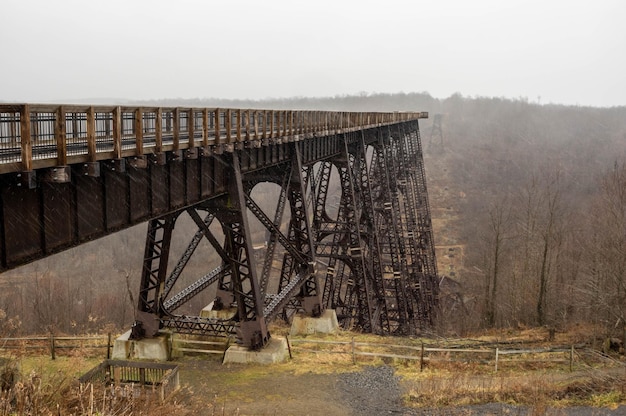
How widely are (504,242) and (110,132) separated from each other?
4215cm

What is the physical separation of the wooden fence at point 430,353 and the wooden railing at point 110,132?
19.1 ft

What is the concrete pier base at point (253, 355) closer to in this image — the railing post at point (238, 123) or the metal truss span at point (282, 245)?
the metal truss span at point (282, 245)

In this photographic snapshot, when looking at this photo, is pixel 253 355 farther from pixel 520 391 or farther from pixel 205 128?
pixel 520 391

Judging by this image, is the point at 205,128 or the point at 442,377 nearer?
the point at 205,128

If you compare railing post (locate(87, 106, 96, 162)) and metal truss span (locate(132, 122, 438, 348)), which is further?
metal truss span (locate(132, 122, 438, 348))

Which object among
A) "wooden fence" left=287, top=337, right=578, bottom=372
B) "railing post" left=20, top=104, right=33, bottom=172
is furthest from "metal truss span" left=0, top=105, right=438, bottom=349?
"wooden fence" left=287, top=337, right=578, bottom=372

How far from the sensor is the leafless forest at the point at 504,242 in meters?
26.2

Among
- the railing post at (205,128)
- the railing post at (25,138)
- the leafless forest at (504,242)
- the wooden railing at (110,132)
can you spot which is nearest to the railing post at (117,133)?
the wooden railing at (110,132)

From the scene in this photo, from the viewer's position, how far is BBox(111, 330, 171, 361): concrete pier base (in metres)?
13.1

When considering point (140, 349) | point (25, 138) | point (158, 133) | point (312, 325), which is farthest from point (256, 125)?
point (312, 325)

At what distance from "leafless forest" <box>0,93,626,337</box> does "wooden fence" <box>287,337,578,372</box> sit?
10.8 ft

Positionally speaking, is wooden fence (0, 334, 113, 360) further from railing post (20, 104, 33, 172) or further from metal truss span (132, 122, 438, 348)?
railing post (20, 104, 33, 172)

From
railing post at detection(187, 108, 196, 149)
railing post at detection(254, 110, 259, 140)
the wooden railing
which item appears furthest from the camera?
railing post at detection(254, 110, 259, 140)

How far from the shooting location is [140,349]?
43.2 ft
